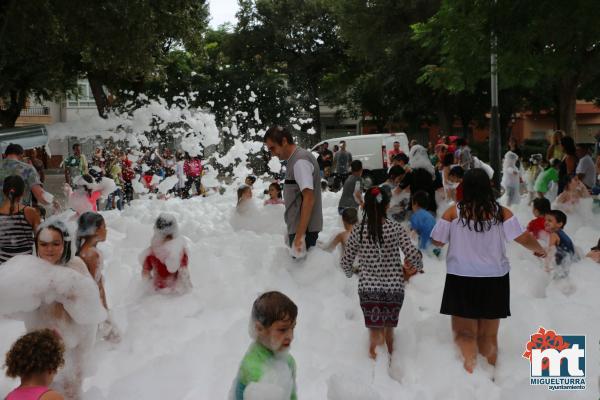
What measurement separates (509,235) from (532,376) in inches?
41.4

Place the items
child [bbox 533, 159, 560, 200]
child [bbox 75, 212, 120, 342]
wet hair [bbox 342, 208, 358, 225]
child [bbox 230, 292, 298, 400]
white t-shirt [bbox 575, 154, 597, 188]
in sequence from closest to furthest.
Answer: child [bbox 230, 292, 298, 400] < child [bbox 75, 212, 120, 342] < wet hair [bbox 342, 208, 358, 225] < white t-shirt [bbox 575, 154, 597, 188] < child [bbox 533, 159, 560, 200]

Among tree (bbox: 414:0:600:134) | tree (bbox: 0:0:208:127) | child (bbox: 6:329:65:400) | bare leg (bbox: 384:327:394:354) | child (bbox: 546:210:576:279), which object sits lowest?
bare leg (bbox: 384:327:394:354)

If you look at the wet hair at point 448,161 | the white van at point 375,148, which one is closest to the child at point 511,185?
the wet hair at point 448,161

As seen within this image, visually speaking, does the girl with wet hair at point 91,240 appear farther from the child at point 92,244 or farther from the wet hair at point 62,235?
the wet hair at point 62,235

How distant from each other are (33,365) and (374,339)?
2892 mm

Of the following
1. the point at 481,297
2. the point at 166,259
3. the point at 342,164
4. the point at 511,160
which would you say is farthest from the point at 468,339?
the point at 342,164

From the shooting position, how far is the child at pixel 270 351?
2992 millimetres

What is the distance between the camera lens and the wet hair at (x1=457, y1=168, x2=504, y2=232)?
4.78 meters

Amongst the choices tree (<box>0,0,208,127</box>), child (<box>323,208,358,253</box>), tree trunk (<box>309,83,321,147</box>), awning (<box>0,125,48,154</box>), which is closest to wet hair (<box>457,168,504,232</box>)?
child (<box>323,208,358,253</box>)

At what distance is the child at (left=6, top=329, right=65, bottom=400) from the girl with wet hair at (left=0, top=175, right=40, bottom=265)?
328 cm

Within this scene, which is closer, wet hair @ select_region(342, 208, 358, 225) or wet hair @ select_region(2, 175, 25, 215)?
wet hair @ select_region(2, 175, 25, 215)

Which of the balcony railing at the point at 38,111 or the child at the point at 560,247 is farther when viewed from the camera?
the balcony railing at the point at 38,111

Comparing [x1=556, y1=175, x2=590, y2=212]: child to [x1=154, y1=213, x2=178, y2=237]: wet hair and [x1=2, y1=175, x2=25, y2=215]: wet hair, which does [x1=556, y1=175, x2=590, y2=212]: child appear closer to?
[x1=154, y1=213, x2=178, y2=237]: wet hair

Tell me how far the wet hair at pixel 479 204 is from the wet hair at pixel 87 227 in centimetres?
290
